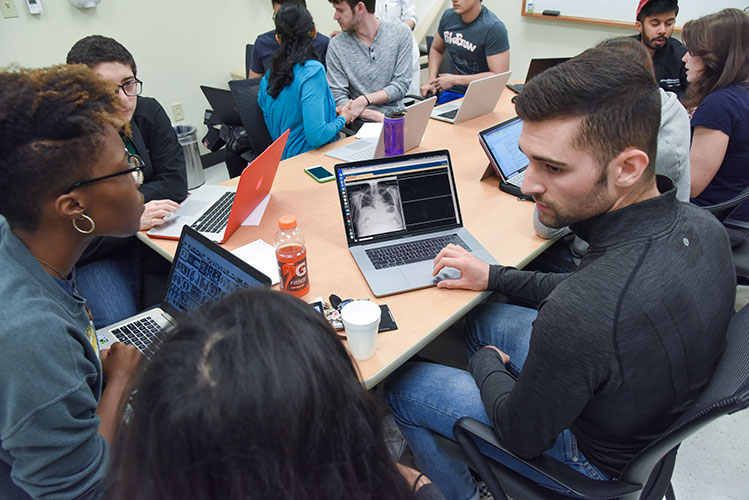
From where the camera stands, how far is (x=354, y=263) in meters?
1.41

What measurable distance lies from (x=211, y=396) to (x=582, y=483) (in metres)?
0.84

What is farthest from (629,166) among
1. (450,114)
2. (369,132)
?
(450,114)

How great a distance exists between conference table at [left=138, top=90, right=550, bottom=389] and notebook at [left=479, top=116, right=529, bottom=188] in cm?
7

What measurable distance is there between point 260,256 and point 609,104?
41.0 inches

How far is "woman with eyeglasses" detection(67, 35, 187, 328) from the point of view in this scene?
1603mm

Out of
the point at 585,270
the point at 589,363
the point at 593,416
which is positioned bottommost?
the point at 593,416

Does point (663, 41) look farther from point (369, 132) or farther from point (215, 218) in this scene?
point (215, 218)

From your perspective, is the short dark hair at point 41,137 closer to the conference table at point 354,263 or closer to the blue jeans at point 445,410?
the conference table at point 354,263

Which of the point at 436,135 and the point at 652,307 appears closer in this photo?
the point at 652,307

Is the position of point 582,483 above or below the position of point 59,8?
below

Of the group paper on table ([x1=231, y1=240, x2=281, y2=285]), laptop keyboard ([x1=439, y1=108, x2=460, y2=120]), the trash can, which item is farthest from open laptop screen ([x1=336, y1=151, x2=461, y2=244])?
the trash can

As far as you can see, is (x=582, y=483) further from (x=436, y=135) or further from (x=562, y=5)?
(x=562, y=5)

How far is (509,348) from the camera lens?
1.39 metres

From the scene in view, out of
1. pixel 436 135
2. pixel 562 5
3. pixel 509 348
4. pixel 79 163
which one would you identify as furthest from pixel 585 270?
pixel 562 5
